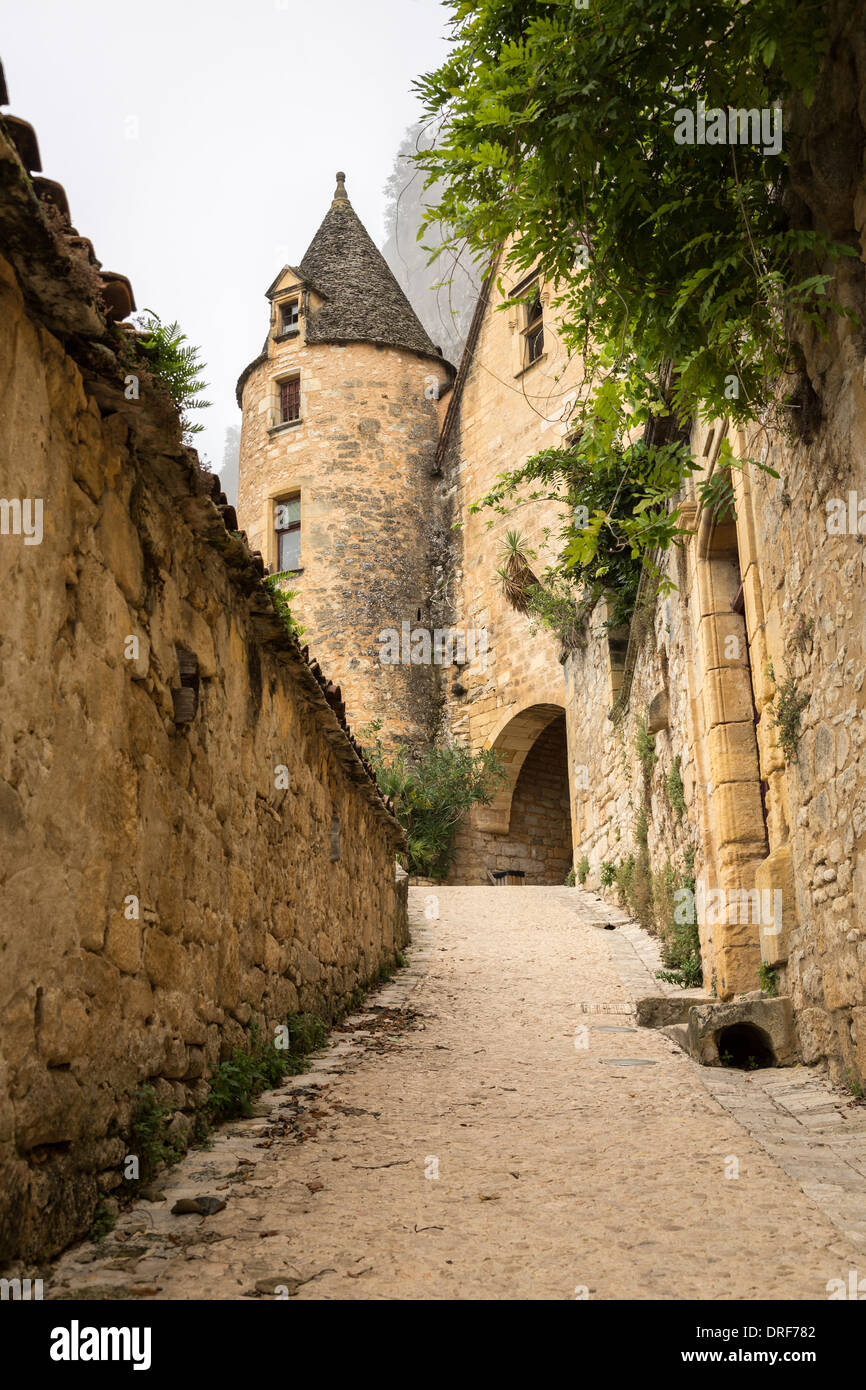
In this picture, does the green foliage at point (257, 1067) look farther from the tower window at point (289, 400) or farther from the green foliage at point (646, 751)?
the tower window at point (289, 400)

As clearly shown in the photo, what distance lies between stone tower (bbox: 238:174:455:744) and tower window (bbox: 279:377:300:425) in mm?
26

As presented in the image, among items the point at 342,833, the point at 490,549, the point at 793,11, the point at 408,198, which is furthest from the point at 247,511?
the point at 408,198

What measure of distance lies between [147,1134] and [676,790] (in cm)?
502

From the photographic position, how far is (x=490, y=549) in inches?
694

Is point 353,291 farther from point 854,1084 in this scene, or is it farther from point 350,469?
point 854,1084

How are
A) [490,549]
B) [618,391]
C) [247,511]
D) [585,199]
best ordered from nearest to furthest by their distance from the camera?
1. [585,199]
2. [618,391]
3. [490,549]
4. [247,511]

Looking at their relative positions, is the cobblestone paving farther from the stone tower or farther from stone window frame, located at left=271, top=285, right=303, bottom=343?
stone window frame, located at left=271, top=285, right=303, bottom=343

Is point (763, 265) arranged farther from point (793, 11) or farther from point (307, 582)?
point (307, 582)

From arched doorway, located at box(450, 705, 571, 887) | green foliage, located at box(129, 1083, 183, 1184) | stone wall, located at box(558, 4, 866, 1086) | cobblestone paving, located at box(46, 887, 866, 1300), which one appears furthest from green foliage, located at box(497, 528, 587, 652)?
green foliage, located at box(129, 1083, 183, 1184)

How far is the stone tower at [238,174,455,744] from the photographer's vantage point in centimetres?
1788

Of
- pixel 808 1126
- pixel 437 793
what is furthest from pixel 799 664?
pixel 437 793

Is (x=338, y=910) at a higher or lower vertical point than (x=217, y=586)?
lower

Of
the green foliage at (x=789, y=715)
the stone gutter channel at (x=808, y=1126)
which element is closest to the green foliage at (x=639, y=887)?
the stone gutter channel at (x=808, y=1126)

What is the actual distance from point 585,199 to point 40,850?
9.11 ft
